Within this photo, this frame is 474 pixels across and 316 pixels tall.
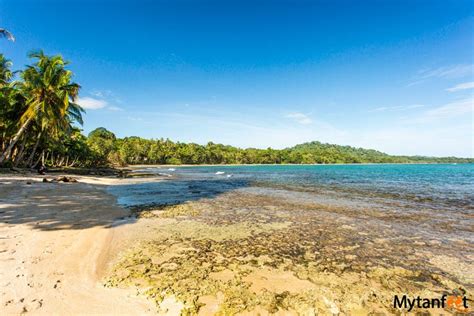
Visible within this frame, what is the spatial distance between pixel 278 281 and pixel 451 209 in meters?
16.1

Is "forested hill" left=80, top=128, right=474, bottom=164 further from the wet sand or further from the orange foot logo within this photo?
the orange foot logo

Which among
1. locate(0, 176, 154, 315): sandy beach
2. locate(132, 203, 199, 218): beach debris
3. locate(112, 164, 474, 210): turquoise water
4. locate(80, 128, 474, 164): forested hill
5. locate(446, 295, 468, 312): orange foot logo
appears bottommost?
locate(112, 164, 474, 210): turquoise water

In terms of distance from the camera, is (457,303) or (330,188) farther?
(330,188)

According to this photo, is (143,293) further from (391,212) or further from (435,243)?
(391,212)

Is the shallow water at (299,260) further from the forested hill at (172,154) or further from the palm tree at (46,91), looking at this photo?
the forested hill at (172,154)

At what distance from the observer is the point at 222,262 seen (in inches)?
252

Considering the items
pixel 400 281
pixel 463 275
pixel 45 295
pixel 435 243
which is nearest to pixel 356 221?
pixel 435 243

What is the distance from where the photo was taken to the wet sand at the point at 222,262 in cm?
455

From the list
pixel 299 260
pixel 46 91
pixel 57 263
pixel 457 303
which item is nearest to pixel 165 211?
pixel 57 263

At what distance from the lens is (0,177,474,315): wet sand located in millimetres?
4555

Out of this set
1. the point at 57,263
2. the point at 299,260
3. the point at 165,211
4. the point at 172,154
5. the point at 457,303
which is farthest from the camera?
the point at 172,154

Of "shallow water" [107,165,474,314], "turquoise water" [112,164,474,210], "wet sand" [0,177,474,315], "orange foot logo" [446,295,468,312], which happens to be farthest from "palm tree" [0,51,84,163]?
"orange foot logo" [446,295,468,312]

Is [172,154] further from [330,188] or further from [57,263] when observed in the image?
[57,263]

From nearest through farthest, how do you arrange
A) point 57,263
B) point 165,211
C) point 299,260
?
1. point 57,263
2. point 299,260
3. point 165,211
